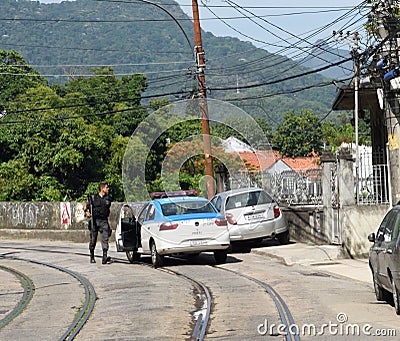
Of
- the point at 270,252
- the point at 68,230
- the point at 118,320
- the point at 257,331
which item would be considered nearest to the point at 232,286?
the point at 118,320

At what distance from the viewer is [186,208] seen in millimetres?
19094

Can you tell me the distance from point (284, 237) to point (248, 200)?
1759mm

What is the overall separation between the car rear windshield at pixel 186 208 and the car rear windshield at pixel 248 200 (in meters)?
3.66

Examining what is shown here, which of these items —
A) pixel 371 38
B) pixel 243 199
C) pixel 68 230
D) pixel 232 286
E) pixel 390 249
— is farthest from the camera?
pixel 68 230

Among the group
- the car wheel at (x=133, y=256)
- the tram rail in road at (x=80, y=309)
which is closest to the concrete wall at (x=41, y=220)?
the car wheel at (x=133, y=256)

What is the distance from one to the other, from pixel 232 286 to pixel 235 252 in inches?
330

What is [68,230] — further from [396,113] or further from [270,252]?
[396,113]

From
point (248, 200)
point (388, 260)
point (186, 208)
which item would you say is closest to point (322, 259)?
point (186, 208)

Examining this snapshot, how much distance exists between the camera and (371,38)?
21.3 meters

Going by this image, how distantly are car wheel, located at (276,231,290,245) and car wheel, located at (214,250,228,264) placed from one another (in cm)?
391

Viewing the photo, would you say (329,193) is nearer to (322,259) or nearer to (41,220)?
(322,259)

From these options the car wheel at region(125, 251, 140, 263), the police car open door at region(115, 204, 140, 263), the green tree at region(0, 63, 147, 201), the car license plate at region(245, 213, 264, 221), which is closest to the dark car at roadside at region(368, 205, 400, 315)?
the police car open door at region(115, 204, 140, 263)

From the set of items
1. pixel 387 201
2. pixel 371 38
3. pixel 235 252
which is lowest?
pixel 235 252

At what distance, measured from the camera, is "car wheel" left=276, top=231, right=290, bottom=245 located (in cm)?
2348
